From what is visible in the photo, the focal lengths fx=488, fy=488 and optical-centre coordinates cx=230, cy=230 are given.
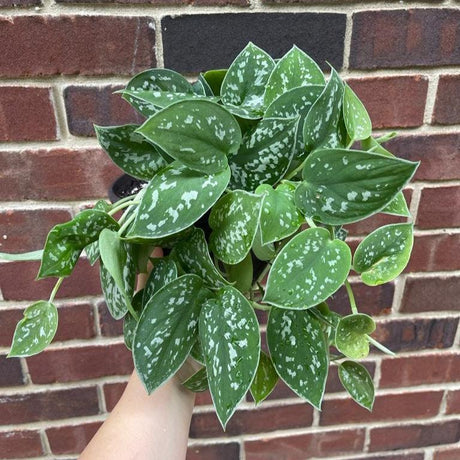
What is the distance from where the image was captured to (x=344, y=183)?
0.37 meters

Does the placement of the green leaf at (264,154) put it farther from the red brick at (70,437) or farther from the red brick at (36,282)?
the red brick at (70,437)

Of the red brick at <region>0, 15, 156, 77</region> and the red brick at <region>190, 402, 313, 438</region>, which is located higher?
the red brick at <region>0, 15, 156, 77</region>

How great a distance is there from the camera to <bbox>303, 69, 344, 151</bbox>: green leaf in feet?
1.30

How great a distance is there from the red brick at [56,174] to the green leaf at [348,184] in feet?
1.36

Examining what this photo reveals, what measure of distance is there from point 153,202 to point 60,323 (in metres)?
0.53

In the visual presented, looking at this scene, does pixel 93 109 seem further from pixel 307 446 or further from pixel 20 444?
pixel 307 446

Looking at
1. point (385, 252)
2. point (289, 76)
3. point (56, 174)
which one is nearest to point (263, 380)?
point (385, 252)

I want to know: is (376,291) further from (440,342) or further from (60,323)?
(60,323)

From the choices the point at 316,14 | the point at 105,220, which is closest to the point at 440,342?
the point at 316,14

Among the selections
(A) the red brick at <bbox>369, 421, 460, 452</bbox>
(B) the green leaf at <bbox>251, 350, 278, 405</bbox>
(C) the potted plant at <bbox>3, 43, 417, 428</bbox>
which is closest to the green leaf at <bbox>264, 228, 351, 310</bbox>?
(C) the potted plant at <bbox>3, 43, 417, 428</bbox>

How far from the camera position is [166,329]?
41 centimetres

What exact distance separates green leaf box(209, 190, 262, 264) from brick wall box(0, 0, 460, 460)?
35 cm

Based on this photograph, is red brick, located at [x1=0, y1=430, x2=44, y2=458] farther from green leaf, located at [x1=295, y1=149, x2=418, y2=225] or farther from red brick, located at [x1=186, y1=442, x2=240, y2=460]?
green leaf, located at [x1=295, y1=149, x2=418, y2=225]

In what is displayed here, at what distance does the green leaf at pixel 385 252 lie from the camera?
44cm
